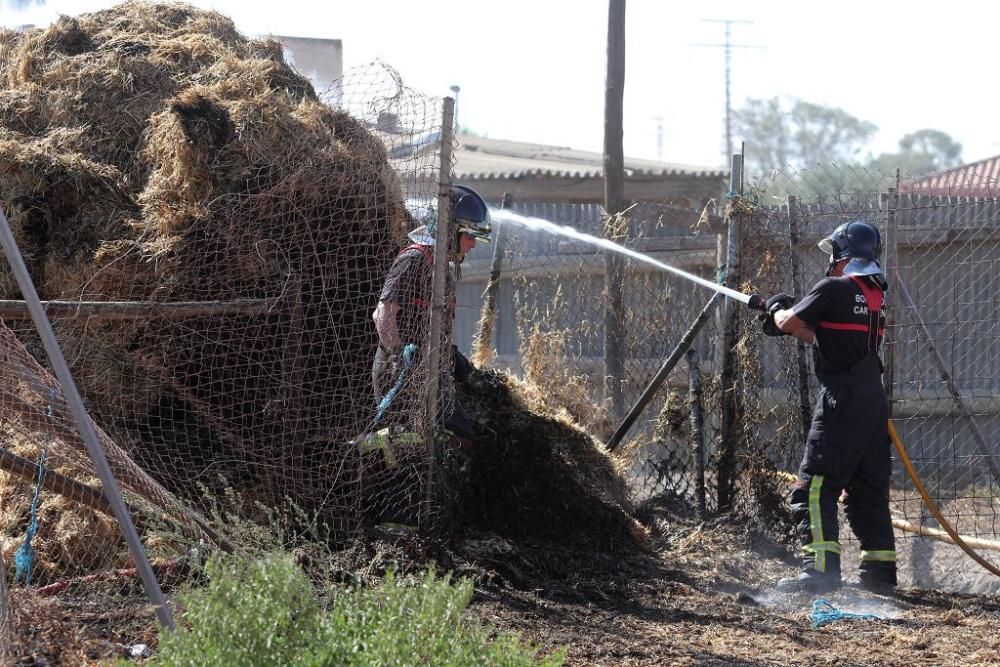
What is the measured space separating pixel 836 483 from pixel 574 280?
3.01 metres

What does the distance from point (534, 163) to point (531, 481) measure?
1617cm

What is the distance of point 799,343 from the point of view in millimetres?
7289

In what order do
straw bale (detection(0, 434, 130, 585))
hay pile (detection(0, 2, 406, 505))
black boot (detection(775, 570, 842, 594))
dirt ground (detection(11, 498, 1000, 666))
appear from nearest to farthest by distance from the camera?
1. dirt ground (detection(11, 498, 1000, 666))
2. straw bale (detection(0, 434, 130, 585))
3. black boot (detection(775, 570, 842, 594))
4. hay pile (detection(0, 2, 406, 505))

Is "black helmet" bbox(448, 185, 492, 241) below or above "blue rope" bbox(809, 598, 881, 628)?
above

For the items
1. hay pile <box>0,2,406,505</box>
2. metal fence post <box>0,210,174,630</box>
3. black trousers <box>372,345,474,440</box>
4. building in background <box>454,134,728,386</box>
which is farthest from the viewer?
building in background <box>454,134,728,386</box>

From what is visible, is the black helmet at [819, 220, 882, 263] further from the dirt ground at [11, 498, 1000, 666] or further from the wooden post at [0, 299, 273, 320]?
the wooden post at [0, 299, 273, 320]

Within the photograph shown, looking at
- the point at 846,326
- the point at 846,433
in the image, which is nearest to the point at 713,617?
the point at 846,433

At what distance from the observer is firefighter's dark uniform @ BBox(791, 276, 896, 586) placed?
607 cm

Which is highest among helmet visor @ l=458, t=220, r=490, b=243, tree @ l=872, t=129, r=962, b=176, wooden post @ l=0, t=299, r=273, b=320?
tree @ l=872, t=129, r=962, b=176

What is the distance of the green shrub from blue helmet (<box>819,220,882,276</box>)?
369 centimetres

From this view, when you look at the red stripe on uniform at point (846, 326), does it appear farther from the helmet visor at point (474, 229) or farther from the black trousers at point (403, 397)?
the black trousers at point (403, 397)

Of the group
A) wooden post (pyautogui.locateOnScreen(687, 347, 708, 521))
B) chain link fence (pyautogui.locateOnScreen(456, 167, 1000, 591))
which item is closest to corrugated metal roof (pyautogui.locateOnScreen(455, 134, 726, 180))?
chain link fence (pyautogui.locateOnScreen(456, 167, 1000, 591))

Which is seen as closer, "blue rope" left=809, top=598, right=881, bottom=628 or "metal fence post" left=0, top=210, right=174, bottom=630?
"metal fence post" left=0, top=210, right=174, bottom=630

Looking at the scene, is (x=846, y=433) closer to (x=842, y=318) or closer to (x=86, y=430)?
(x=842, y=318)
